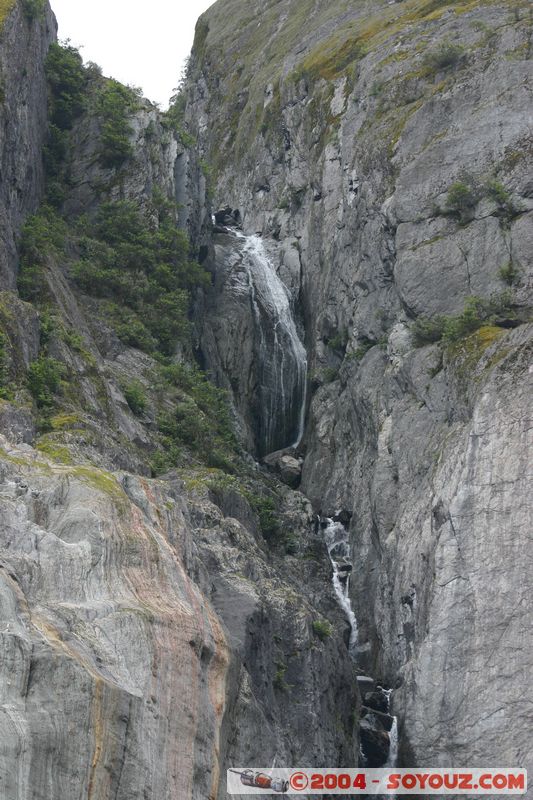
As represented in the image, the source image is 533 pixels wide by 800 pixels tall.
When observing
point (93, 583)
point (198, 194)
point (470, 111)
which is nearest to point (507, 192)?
point (470, 111)

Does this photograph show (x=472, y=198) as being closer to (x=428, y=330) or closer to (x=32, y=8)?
(x=428, y=330)

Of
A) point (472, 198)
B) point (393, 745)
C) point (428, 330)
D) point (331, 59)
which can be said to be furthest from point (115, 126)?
point (393, 745)

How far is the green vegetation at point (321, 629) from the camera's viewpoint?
38.3m

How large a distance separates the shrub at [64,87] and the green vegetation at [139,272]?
22.5ft

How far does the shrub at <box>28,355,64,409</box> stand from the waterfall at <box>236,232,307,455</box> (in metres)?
22.4

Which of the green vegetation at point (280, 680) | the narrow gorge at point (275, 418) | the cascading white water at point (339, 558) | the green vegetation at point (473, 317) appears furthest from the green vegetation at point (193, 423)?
the green vegetation at point (473, 317)

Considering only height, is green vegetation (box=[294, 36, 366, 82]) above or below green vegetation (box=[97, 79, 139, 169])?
above

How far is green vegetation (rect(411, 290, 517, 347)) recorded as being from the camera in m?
47.6

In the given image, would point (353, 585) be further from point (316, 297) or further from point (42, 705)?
point (42, 705)

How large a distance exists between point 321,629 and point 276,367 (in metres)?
29.0

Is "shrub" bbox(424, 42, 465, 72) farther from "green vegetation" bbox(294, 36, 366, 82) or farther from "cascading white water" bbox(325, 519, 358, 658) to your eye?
"cascading white water" bbox(325, 519, 358, 658)

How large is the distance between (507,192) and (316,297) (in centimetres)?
1684

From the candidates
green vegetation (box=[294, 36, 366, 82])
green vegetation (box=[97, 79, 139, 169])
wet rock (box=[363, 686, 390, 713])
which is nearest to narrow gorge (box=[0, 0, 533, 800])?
green vegetation (box=[97, 79, 139, 169])

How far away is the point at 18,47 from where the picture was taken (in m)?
55.5
